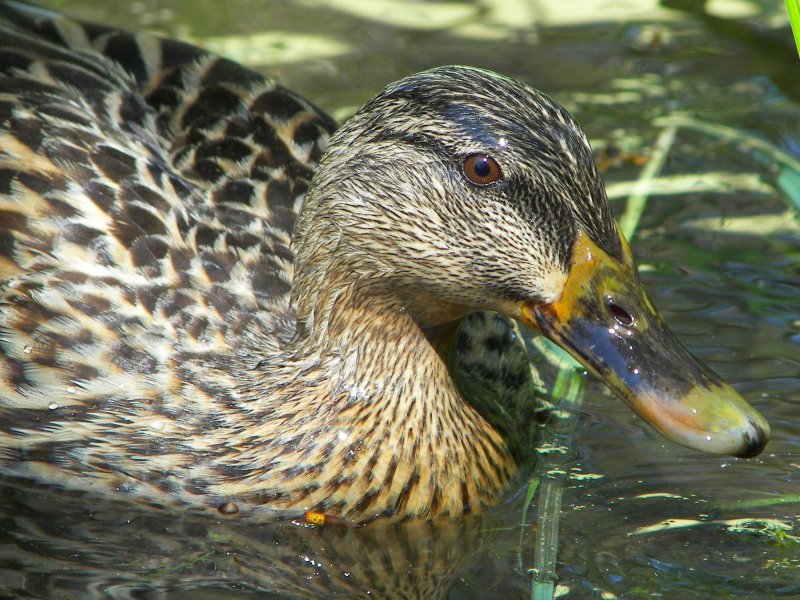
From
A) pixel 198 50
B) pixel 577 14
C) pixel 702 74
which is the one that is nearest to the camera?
pixel 198 50

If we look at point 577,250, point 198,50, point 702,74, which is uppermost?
point 702,74

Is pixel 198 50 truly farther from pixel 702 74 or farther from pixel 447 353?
pixel 702 74

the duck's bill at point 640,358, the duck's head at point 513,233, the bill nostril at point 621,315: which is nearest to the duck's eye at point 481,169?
the duck's head at point 513,233

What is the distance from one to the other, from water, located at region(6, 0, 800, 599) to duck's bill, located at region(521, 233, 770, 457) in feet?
2.06

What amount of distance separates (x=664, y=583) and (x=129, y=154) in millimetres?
2642

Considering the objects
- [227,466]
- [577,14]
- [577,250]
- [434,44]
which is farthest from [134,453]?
[577,14]

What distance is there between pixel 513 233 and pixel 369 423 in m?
0.97

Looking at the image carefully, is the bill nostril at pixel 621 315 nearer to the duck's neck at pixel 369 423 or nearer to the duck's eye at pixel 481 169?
the duck's eye at pixel 481 169

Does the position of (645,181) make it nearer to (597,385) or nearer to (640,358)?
(597,385)

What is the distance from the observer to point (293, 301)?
5.49 m

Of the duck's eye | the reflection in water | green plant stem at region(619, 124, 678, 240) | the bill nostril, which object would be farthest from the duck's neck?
green plant stem at region(619, 124, 678, 240)

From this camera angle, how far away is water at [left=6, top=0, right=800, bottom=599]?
4844mm

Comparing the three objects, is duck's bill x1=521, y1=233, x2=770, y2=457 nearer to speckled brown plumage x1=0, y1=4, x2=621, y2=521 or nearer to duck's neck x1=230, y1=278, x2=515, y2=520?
speckled brown plumage x1=0, y1=4, x2=621, y2=521

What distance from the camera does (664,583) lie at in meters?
4.73
